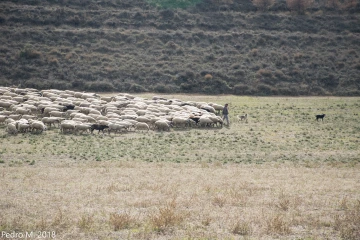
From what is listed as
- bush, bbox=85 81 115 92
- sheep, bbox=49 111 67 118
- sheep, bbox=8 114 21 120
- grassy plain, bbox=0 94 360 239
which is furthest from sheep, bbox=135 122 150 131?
bush, bbox=85 81 115 92

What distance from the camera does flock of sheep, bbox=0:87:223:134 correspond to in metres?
22.1

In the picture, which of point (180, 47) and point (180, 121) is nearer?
point (180, 121)

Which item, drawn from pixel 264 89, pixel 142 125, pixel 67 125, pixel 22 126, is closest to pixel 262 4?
pixel 264 89

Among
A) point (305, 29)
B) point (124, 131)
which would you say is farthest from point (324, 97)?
point (124, 131)

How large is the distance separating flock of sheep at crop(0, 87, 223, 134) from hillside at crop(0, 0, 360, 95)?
13133 mm

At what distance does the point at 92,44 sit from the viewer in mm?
50375

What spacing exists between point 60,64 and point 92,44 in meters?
6.25

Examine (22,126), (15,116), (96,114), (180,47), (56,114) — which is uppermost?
(180,47)

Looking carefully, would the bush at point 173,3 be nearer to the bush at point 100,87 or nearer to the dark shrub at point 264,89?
the bush at point 100,87

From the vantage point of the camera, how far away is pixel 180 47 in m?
51.3

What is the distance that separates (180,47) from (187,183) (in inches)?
1596

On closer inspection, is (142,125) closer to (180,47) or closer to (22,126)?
(22,126)

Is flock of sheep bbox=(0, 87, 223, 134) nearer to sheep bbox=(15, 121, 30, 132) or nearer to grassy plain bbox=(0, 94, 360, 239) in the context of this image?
sheep bbox=(15, 121, 30, 132)

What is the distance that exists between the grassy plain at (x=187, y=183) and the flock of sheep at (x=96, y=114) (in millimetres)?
854
